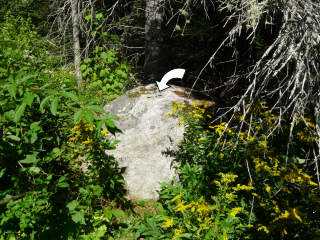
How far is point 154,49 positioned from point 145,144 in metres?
3.77

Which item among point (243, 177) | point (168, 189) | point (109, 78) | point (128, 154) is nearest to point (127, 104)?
point (128, 154)

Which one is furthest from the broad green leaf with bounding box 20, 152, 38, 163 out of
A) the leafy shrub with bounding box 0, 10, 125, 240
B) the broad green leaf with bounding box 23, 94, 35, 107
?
the broad green leaf with bounding box 23, 94, 35, 107

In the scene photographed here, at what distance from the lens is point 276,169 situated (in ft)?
8.95

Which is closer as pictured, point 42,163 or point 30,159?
point 30,159

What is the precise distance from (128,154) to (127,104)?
3.30ft

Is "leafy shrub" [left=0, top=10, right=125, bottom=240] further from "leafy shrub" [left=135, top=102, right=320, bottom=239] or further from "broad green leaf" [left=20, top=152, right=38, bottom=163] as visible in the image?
"leafy shrub" [left=135, top=102, right=320, bottom=239]

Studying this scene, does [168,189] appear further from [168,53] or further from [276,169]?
[168,53]

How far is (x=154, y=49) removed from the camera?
22.8 feet

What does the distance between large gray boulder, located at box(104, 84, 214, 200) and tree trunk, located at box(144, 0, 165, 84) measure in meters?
2.65

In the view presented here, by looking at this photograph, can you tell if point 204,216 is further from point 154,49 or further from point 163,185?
point 154,49

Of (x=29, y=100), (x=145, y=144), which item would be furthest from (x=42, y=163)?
(x=145, y=144)

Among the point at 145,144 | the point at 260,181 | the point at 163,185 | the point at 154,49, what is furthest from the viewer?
the point at 154,49

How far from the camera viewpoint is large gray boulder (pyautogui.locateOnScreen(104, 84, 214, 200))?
12.3 feet

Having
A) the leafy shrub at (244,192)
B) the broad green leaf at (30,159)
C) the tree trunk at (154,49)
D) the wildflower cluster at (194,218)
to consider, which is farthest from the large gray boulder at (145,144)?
the tree trunk at (154,49)
